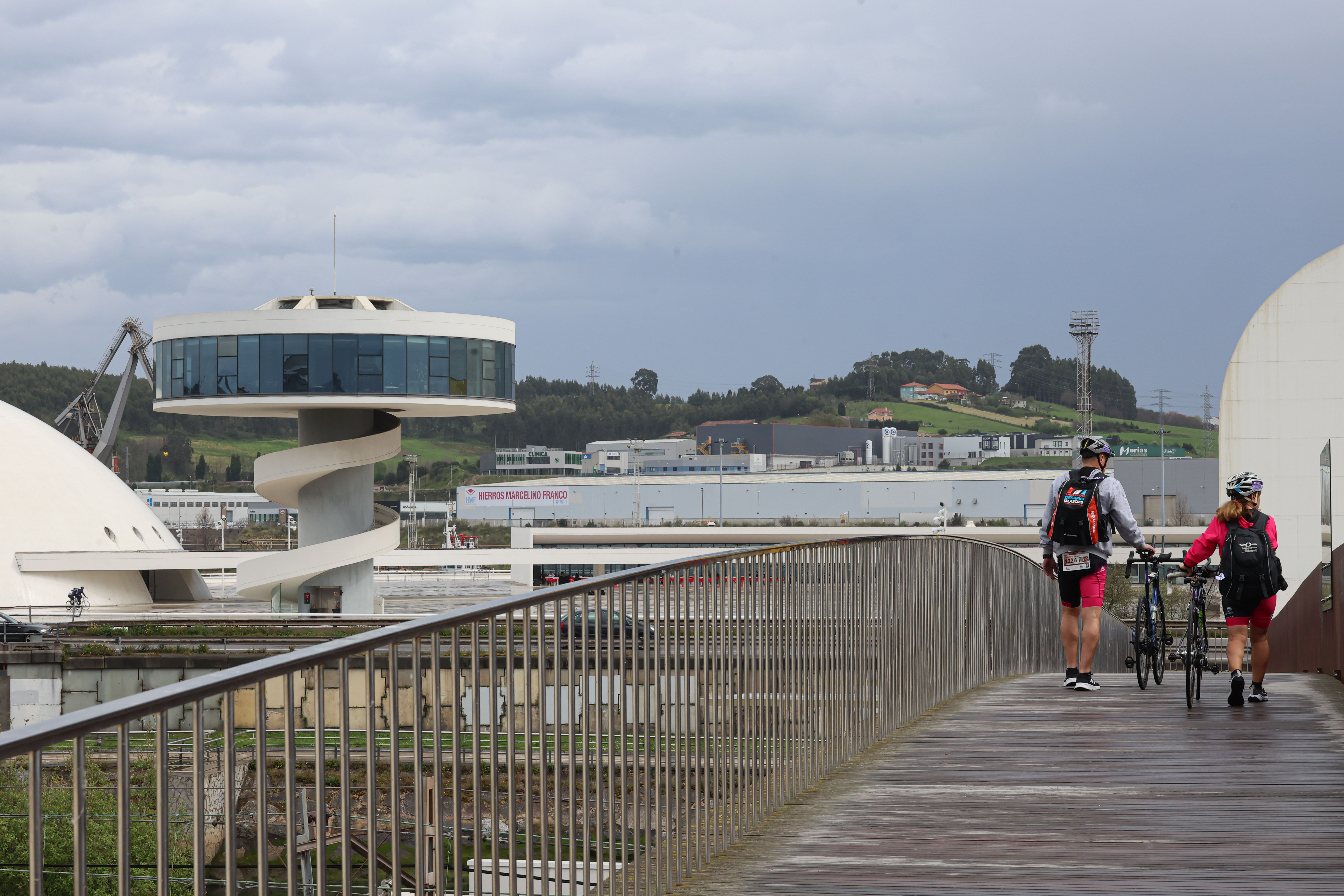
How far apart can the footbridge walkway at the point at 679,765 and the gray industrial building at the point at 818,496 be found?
82.5m

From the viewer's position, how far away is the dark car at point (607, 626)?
4227 millimetres

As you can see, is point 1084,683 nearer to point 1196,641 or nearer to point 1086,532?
point 1196,641

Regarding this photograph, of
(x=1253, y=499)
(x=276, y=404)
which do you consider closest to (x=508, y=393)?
(x=276, y=404)

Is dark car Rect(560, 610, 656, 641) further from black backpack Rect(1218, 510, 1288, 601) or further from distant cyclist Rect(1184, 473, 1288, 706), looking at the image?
black backpack Rect(1218, 510, 1288, 601)

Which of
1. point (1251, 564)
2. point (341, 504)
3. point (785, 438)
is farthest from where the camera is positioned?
point (785, 438)

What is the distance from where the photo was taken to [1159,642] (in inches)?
444

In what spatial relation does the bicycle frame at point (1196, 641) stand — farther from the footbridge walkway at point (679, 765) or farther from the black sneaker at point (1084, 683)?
the black sneaker at point (1084, 683)

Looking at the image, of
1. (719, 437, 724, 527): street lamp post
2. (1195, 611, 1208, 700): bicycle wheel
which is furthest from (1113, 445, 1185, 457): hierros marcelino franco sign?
(1195, 611, 1208, 700): bicycle wheel

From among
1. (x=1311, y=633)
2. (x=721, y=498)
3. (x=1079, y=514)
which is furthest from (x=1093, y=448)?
(x=721, y=498)

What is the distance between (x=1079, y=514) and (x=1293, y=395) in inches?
658

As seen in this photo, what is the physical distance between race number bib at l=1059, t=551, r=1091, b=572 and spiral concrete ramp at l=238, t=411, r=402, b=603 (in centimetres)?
3758

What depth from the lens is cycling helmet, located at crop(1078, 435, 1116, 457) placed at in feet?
32.8

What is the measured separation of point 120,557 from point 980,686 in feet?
193

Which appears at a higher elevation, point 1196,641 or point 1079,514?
point 1079,514
